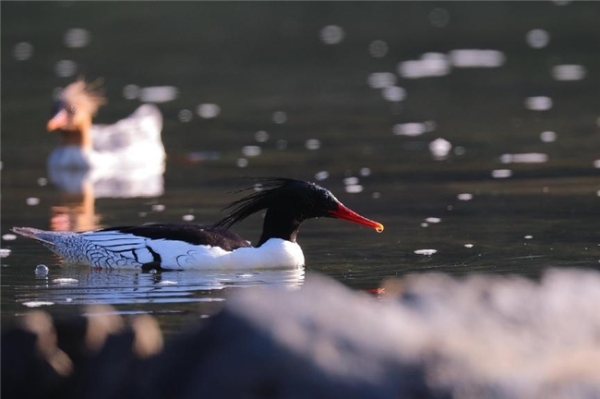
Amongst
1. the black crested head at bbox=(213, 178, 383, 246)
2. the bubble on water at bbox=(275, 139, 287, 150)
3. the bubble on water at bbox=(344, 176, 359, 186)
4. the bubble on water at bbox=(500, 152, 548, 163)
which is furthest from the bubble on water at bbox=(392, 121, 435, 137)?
the black crested head at bbox=(213, 178, 383, 246)

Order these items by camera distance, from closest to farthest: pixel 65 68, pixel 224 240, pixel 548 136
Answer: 1. pixel 224 240
2. pixel 548 136
3. pixel 65 68

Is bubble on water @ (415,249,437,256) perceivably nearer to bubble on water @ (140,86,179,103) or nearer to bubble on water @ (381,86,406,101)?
bubble on water @ (381,86,406,101)

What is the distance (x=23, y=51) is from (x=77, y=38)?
7.86ft

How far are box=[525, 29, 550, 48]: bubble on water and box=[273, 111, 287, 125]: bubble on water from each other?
834cm

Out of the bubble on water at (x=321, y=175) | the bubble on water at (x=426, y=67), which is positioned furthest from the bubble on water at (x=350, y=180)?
the bubble on water at (x=426, y=67)

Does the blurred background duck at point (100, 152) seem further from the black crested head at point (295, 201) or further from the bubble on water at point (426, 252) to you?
the bubble on water at point (426, 252)

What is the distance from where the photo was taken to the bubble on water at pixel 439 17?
31.7 meters

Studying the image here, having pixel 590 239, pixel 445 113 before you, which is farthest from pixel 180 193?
pixel 445 113

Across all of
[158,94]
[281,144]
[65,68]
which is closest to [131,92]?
[158,94]

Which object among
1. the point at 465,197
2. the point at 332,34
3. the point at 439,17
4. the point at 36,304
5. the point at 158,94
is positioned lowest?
the point at 36,304

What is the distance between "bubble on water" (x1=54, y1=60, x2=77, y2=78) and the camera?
85.7ft

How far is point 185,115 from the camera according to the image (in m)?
21.6

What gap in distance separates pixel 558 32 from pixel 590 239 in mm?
18555

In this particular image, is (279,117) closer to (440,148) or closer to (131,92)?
(440,148)
